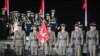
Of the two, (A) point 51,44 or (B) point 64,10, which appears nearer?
(A) point 51,44

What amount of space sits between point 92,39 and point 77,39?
1.93ft

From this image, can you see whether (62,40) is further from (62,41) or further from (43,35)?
(43,35)

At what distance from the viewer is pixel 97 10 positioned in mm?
25250

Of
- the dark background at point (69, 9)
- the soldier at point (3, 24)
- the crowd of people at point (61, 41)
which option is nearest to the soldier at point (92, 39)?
the crowd of people at point (61, 41)

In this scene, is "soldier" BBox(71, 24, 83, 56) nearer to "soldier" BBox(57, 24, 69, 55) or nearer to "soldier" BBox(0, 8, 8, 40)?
"soldier" BBox(57, 24, 69, 55)

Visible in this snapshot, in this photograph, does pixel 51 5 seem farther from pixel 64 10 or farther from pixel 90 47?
pixel 90 47

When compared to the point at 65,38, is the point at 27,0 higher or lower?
higher

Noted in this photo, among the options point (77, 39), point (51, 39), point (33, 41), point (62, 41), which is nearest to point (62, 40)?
point (62, 41)

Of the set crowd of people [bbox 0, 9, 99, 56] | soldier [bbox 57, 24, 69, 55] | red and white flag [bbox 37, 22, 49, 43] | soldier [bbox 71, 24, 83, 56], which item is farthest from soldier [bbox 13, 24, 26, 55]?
soldier [bbox 71, 24, 83, 56]

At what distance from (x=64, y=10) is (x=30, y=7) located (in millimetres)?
1698

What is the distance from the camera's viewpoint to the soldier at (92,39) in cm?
1917

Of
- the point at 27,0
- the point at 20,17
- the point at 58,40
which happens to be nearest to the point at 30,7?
the point at 27,0

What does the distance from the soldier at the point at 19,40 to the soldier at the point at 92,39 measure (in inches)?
96.2

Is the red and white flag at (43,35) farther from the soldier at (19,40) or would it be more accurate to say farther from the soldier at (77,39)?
the soldier at (77,39)
